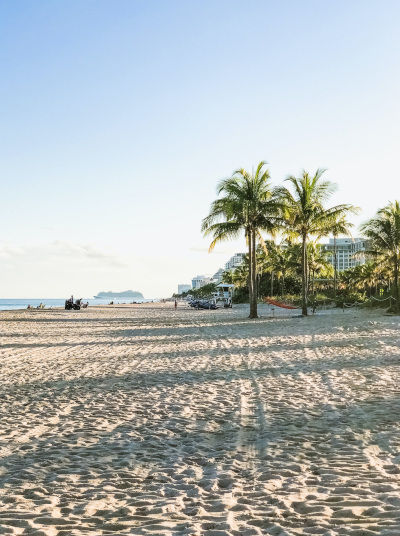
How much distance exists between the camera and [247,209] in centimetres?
2450

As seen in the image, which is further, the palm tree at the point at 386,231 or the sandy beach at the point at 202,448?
the palm tree at the point at 386,231

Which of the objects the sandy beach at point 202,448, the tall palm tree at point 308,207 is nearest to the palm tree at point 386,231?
the tall palm tree at point 308,207

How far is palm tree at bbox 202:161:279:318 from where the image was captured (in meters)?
25.1

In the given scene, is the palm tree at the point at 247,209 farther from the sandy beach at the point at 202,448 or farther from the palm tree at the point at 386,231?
the sandy beach at the point at 202,448

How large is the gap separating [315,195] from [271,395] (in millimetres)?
20114

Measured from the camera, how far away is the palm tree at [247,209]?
25.1m

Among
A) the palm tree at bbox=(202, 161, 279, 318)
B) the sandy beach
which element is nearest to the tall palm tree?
the palm tree at bbox=(202, 161, 279, 318)

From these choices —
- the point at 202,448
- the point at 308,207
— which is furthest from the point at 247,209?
the point at 202,448

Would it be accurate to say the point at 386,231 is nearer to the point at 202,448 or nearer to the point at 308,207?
the point at 308,207

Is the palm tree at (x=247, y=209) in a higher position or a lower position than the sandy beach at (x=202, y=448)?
higher

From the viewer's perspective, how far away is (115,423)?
5.96 m

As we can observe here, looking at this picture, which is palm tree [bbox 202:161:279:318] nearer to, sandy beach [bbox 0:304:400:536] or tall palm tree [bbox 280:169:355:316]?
tall palm tree [bbox 280:169:355:316]

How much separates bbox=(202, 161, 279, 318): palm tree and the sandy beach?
1525 cm

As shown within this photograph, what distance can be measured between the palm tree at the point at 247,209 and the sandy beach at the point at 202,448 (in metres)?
15.3
